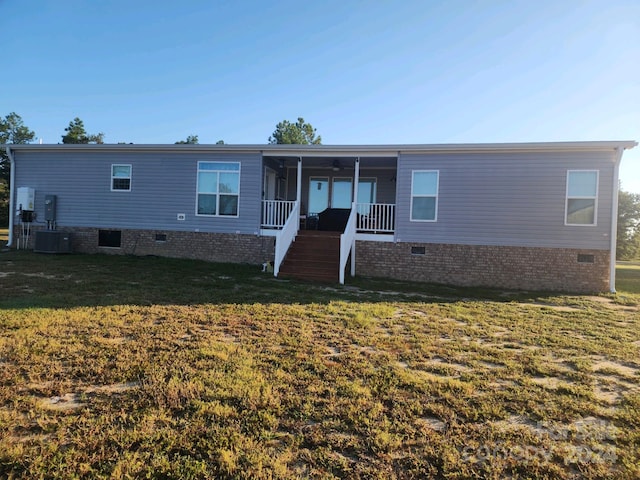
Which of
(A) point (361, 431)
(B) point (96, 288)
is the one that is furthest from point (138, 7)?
(A) point (361, 431)

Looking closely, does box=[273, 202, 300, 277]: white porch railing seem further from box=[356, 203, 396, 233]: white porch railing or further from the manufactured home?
box=[356, 203, 396, 233]: white porch railing

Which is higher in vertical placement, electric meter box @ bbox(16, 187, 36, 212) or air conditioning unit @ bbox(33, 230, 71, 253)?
electric meter box @ bbox(16, 187, 36, 212)

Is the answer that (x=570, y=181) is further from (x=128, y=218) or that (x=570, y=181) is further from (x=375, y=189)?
(x=128, y=218)

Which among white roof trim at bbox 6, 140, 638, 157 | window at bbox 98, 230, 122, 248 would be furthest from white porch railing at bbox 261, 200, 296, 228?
window at bbox 98, 230, 122, 248

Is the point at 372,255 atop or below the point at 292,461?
atop

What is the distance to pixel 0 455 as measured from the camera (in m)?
2.01

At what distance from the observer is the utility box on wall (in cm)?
1159

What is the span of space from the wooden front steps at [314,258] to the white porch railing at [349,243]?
1.01ft

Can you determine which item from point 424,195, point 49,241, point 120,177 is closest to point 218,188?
point 120,177

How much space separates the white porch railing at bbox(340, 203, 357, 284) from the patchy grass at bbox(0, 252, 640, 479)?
3.12 m

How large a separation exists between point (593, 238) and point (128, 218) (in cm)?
1272

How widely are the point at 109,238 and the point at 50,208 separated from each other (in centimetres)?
201

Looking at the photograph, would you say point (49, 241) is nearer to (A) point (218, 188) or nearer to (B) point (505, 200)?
(A) point (218, 188)

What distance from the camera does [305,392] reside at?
9.47ft
